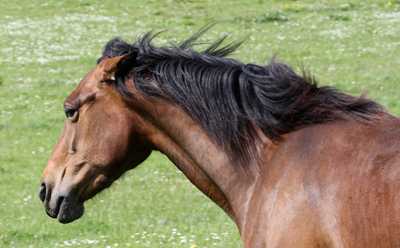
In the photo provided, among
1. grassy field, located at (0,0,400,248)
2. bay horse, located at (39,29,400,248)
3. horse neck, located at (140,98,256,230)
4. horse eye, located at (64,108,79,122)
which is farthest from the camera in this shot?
grassy field, located at (0,0,400,248)

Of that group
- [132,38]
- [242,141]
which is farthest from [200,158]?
[132,38]

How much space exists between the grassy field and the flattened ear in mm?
920

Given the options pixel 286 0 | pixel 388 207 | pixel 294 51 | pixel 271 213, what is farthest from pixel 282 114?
pixel 286 0

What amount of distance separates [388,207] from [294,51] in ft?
58.9

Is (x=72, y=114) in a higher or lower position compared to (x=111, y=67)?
lower

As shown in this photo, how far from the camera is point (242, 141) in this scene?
6.59 meters

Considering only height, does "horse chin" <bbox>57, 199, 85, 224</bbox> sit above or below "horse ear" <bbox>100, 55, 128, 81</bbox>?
below

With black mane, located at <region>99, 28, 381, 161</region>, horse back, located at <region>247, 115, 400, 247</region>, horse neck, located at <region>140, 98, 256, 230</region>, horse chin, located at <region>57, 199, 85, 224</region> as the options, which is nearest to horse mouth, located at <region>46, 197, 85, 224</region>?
horse chin, located at <region>57, 199, 85, 224</region>

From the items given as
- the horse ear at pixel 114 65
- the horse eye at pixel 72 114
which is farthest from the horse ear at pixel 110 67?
the horse eye at pixel 72 114

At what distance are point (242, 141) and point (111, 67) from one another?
37.4 inches

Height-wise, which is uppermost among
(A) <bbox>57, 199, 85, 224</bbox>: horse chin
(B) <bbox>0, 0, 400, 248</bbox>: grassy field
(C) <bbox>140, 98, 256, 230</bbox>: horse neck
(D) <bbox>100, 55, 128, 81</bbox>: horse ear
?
(D) <bbox>100, 55, 128, 81</bbox>: horse ear

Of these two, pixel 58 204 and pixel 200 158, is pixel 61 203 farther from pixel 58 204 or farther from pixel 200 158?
pixel 200 158

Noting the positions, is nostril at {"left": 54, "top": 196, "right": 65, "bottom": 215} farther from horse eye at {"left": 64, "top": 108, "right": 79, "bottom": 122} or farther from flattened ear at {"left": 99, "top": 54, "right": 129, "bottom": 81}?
flattened ear at {"left": 99, "top": 54, "right": 129, "bottom": 81}

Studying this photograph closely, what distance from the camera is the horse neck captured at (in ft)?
21.7
